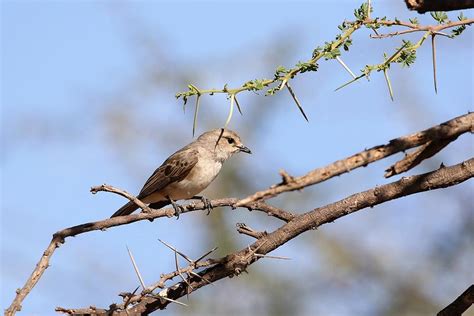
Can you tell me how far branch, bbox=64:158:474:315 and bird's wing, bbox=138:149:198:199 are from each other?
488 cm

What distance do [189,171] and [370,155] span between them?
20.6ft

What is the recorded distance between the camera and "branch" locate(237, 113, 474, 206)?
198cm

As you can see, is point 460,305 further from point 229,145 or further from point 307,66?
point 229,145

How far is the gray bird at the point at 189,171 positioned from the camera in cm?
811

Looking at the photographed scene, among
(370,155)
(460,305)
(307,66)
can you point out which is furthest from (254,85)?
(460,305)

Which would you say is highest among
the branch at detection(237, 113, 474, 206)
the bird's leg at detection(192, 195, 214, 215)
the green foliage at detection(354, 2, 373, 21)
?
the bird's leg at detection(192, 195, 214, 215)

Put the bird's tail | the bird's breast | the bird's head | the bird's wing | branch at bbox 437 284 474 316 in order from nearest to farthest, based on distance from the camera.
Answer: branch at bbox 437 284 474 316 < the bird's tail < the bird's wing < the bird's breast < the bird's head

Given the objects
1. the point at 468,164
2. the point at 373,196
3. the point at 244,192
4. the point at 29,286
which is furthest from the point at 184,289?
the point at 244,192

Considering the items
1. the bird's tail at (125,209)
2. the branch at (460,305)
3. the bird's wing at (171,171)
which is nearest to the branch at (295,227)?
the branch at (460,305)

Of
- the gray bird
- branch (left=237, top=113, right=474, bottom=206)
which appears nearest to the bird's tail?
the gray bird

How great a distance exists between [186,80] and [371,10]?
322 inches

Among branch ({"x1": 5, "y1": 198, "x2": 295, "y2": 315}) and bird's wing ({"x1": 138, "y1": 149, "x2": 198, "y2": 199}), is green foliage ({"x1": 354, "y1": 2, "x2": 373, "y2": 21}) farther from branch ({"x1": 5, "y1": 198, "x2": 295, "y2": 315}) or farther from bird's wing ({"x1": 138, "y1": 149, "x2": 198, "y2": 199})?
bird's wing ({"x1": 138, "y1": 149, "x2": 198, "y2": 199})

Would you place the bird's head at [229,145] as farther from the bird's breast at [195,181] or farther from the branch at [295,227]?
the branch at [295,227]

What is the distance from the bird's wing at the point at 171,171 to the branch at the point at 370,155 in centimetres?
582
